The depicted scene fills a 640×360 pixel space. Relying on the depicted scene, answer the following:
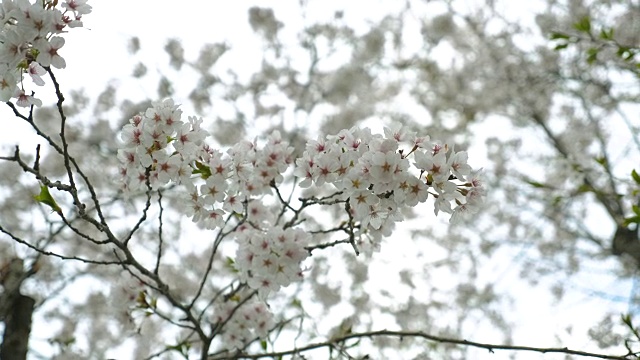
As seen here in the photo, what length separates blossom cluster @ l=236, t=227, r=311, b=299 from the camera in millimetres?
1995

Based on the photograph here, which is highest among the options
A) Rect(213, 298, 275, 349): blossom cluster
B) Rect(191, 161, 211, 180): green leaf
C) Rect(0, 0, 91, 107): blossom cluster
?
Rect(0, 0, 91, 107): blossom cluster

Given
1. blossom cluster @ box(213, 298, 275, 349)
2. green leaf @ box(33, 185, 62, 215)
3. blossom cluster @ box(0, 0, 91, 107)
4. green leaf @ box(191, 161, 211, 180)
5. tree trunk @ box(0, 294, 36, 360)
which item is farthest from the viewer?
blossom cluster @ box(213, 298, 275, 349)

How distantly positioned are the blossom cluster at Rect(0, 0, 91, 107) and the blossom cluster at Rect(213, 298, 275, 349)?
4.68 feet

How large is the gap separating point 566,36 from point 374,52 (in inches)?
219

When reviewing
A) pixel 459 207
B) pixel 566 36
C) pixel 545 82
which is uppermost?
pixel 545 82

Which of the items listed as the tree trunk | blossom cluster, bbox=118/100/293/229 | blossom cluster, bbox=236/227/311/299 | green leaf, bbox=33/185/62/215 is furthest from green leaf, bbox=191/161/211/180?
the tree trunk

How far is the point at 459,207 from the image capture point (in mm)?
1767

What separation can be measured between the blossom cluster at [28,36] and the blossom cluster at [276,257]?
908 millimetres

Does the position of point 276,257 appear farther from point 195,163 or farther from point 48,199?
point 48,199

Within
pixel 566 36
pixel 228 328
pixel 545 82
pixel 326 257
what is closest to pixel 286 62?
pixel 326 257

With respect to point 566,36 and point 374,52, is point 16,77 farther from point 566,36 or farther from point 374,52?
point 374,52

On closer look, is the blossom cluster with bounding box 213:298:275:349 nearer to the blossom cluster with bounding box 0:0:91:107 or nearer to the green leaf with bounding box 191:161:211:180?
the green leaf with bounding box 191:161:211:180

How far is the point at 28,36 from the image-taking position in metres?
1.53

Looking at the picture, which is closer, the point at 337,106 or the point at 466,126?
the point at 337,106
